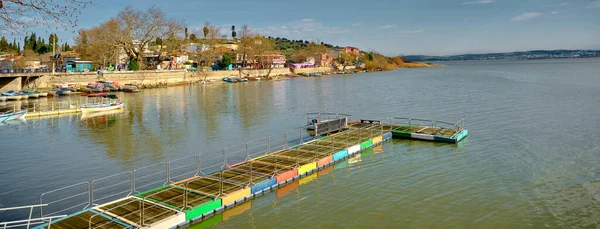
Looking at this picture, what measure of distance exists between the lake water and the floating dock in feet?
1.90

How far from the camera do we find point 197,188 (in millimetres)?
16141

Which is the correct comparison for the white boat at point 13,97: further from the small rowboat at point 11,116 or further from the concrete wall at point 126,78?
the small rowboat at point 11,116

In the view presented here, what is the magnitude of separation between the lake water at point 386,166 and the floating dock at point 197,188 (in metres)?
0.58

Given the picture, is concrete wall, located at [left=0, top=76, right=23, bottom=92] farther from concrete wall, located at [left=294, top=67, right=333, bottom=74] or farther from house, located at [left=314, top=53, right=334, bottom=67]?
house, located at [left=314, top=53, right=334, bottom=67]

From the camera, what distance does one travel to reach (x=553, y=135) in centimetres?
2831

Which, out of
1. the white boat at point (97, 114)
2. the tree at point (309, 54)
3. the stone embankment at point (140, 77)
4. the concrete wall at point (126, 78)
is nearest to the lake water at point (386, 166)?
the white boat at point (97, 114)

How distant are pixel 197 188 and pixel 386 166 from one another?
9.78 metres

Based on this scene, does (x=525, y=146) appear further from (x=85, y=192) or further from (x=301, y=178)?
(x=85, y=192)

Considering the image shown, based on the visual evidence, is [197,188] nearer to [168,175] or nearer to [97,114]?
[168,175]

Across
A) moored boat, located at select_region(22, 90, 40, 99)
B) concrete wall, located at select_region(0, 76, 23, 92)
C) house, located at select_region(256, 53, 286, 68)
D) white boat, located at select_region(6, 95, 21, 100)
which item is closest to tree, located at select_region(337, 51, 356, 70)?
house, located at select_region(256, 53, 286, 68)

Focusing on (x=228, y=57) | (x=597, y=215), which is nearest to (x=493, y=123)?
(x=597, y=215)

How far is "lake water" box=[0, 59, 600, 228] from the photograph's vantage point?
1470 cm

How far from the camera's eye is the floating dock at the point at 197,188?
517 inches

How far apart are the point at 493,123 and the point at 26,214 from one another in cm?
3195
